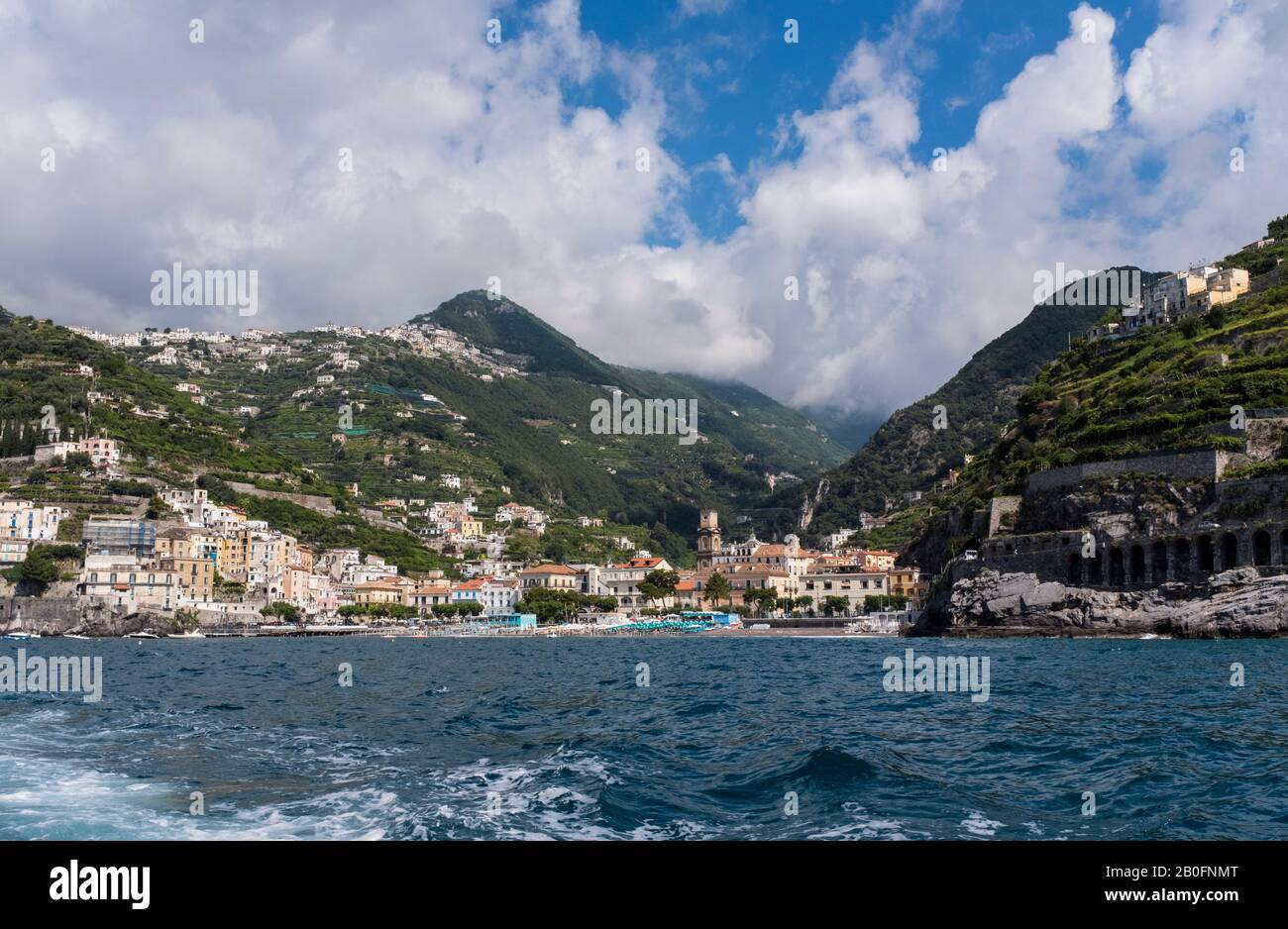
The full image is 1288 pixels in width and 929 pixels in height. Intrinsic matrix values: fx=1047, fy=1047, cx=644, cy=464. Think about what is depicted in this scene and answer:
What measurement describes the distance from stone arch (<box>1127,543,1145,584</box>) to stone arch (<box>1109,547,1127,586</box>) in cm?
66

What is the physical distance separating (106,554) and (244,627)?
1501cm

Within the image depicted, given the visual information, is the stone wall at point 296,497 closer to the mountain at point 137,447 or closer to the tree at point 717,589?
the mountain at point 137,447

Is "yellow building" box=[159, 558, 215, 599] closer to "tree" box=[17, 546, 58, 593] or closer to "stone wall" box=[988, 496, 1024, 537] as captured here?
"tree" box=[17, 546, 58, 593]

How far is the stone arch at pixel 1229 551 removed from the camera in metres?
58.2

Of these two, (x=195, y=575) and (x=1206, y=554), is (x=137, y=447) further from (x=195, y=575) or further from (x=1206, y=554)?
(x=1206, y=554)

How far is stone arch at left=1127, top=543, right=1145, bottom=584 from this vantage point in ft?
208

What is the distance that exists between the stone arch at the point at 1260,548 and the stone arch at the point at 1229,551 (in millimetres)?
1149

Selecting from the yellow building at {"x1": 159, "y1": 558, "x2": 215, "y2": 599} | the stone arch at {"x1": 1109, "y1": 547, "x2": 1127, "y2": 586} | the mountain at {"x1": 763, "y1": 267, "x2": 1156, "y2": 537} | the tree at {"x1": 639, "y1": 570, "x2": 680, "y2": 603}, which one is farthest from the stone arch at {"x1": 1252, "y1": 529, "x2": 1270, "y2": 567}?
the mountain at {"x1": 763, "y1": 267, "x2": 1156, "y2": 537}

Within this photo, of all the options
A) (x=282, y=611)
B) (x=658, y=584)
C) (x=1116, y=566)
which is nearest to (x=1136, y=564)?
(x=1116, y=566)

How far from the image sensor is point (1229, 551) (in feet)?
193

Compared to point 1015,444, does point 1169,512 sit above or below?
below

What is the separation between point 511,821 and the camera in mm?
12555
